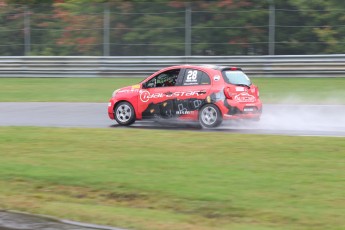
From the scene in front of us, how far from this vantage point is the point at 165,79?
17.3 m

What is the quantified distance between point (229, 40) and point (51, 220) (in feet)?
67.3

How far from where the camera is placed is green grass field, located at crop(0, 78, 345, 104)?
23320 mm

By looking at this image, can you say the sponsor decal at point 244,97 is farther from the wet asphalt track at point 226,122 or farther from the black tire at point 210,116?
the wet asphalt track at point 226,122

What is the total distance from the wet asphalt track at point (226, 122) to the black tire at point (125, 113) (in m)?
0.18

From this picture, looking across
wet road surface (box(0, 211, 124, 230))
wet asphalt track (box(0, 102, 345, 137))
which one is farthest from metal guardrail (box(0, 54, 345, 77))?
wet road surface (box(0, 211, 124, 230))

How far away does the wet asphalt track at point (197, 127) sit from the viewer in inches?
647

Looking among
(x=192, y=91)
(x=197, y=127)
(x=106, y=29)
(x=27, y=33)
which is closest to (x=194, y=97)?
(x=192, y=91)

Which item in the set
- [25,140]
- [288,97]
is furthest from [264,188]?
[288,97]

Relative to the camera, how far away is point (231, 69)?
17016 mm

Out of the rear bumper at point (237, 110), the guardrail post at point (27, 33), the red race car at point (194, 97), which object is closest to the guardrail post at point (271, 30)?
the guardrail post at point (27, 33)

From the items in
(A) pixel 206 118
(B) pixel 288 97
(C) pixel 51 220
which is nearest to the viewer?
(C) pixel 51 220

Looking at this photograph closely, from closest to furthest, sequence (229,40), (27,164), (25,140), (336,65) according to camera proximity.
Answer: (27,164) < (25,140) < (336,65) < (229,40)

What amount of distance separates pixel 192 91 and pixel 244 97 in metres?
1.17

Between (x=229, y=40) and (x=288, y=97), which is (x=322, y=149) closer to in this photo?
(x=288, y=97)
